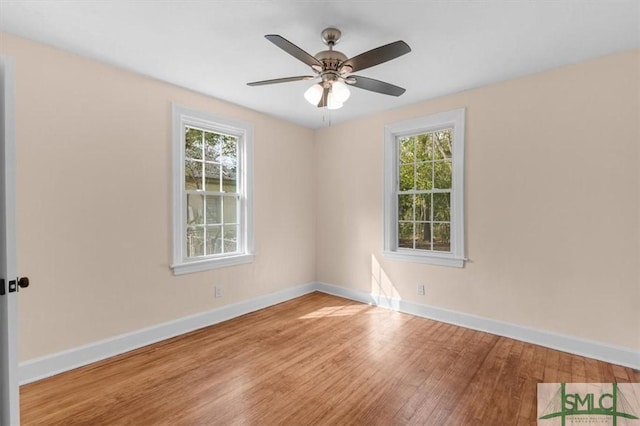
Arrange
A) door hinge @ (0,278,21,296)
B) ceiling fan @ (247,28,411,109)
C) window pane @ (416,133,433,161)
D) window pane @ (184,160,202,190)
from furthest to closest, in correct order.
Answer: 1. window pane @ (416,133,433,161)
2. window pane @ (184,160,202,190)
3. ceiling fan @ (247,28,411,109)
4. door hinge @ (0,278,21,296)

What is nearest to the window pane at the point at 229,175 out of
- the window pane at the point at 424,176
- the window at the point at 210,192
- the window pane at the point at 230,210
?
the window at the point at 210,192

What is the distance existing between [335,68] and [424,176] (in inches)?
82.5

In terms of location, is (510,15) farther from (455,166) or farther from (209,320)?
(209,320)

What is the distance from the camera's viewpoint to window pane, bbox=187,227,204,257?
11.1 ft

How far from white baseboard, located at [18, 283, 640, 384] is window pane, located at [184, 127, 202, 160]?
178 centimetres

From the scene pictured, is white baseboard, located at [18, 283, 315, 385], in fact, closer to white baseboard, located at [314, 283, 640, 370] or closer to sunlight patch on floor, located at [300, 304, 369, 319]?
sunlight patch on floor, located at [300, 304, 369, 319]

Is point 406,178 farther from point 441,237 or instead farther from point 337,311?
point 337,311

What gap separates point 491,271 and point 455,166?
3.91ft

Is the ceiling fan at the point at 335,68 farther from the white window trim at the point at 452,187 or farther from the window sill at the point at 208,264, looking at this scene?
the window sill at the point at 208,264

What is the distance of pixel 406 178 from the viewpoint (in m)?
3.94

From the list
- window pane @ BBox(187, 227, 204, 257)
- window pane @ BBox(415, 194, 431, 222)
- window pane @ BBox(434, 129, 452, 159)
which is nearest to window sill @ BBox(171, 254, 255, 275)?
window pane @ BBox(187, 227, 204, 257)

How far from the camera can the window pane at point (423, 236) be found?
377cm

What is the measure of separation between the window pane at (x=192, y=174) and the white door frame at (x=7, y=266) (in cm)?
196

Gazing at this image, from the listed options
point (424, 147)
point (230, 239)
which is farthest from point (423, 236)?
point (230, 239)
